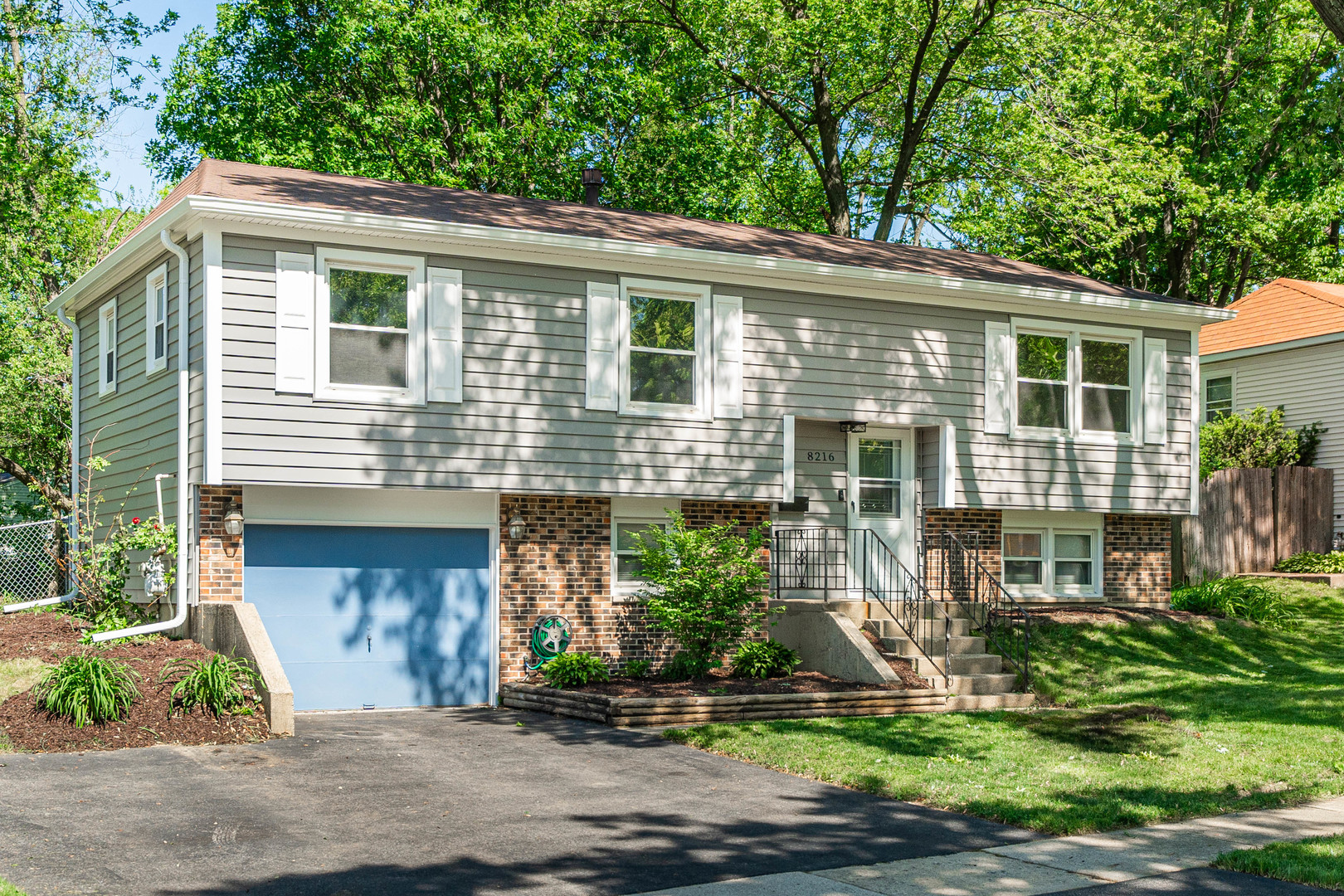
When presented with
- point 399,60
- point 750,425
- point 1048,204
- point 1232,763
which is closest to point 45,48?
point 399,60

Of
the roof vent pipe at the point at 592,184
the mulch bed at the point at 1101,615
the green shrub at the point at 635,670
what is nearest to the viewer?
the green shrub at the point at 635,670

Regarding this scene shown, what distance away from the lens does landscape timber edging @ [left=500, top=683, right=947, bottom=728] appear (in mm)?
11602

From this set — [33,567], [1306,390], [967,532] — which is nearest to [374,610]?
[33,567]

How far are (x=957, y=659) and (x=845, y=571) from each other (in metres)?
2.23

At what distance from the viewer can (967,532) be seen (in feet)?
53.4

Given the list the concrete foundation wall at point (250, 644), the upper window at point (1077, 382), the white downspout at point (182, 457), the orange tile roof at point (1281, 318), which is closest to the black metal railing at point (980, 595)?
the upper window at point (1077, 382)

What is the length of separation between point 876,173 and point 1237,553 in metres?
13.1

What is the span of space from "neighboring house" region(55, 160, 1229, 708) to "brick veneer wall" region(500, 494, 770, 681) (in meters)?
0.03

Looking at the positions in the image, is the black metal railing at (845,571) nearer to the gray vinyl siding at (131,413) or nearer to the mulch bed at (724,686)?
the mulch bed at (724,686)

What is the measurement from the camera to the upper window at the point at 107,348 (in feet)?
49.2

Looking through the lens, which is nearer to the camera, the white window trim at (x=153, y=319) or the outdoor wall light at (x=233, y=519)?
the outdoor wall light at (x=233, y=519)

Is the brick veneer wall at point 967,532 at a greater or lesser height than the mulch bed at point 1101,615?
greater

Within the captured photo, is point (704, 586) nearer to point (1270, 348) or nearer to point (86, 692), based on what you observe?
point (86, 692)

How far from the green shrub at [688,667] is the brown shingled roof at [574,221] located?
15.4ft
